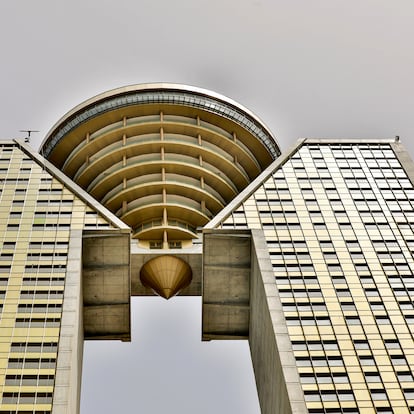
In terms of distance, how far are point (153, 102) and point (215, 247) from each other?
22544mm

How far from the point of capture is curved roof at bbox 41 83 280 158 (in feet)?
278

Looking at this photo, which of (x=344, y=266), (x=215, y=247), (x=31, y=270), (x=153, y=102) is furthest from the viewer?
(x=153, y=102)

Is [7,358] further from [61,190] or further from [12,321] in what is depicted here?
[61,190]

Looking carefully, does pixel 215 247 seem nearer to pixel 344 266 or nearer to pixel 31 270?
pixel 344 266

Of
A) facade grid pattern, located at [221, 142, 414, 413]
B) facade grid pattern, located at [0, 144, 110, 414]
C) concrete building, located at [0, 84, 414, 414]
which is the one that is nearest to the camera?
facade grid pattern, located at [0, 144, 110, 414]

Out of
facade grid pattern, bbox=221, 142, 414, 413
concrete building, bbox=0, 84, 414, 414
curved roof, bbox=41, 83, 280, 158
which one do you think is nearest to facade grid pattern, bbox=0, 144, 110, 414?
concrete building, bbox=0, 84, 414, 414

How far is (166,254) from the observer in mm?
70500

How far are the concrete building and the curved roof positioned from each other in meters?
0.15

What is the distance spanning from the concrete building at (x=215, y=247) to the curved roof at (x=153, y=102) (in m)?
0.15

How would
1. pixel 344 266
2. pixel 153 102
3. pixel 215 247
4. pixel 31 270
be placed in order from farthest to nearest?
1. pixel 153 102
2. pixel 215 247
3. pixel 344 266
4. pixel 31 270

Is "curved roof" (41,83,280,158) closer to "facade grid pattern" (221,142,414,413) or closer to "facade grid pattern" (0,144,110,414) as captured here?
"facade grid pattern" (0,144,110,414)

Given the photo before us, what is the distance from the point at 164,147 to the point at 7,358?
34.7 metres

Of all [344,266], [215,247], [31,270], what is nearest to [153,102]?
[215,247]

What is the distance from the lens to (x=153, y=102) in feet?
279
